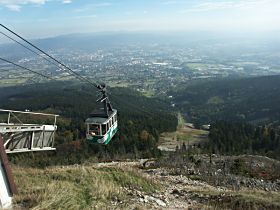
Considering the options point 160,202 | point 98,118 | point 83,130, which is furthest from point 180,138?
point 160,202

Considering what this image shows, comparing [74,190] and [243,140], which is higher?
[74,190]

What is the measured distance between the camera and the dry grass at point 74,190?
1334 cm

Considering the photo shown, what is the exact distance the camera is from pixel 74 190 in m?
17.1

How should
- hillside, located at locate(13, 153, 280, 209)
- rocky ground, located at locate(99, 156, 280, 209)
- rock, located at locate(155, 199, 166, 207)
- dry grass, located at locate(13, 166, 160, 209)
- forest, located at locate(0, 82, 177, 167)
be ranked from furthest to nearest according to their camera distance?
forest, located at locate(0, 82, 177, 167), rock, located at locate(155, 199, 166, 207), rocky ground, located at locate(99, 156, 280, 209), hillside, located at locate(13, 153, 280, 209), dry grass, located at locate(13, 166, 160, 209)

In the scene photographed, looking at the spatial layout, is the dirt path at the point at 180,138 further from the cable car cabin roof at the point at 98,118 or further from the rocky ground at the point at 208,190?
the cable car cabin roof at the point at 98,118

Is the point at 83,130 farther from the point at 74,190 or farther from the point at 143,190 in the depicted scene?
the point at 74,190

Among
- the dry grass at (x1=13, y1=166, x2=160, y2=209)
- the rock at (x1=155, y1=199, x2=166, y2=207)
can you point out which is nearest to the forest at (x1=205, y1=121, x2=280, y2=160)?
the dry grass at (x1=13, y1=166, x2=160, y2=209)

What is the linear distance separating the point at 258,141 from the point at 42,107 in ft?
307

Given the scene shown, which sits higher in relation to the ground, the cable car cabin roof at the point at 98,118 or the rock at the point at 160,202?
the cable car cabin roof at the point at 98,118

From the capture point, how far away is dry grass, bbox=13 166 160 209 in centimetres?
1334

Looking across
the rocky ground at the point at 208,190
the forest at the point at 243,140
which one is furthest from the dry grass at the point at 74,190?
the forest at the point at 243,140

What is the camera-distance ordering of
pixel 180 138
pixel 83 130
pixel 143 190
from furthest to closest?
1. pixel 180 138
2. pixel 83 130
3. pixel 143 190

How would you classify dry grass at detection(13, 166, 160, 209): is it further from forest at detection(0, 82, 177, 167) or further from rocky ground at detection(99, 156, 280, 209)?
forest at detection(0, 82, 177, 167)

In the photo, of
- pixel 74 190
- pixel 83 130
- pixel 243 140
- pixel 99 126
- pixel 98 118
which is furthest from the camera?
pixel 83 130
